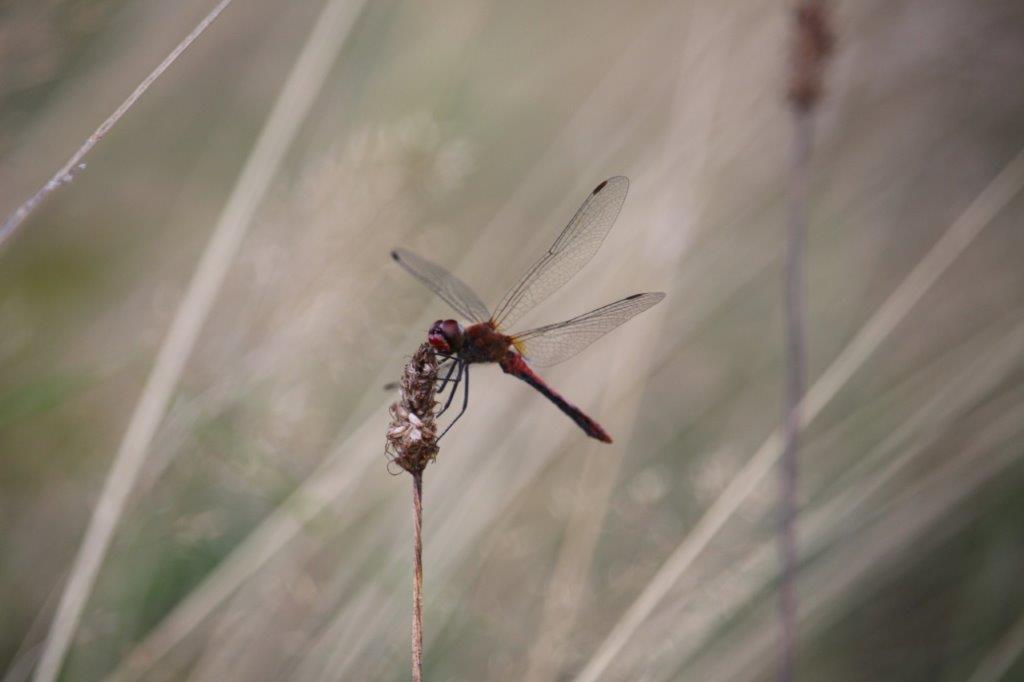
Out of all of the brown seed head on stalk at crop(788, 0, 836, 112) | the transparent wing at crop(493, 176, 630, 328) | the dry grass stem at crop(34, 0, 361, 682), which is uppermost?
the brown seed head on stalk at crop(788, 0, 836, 112)

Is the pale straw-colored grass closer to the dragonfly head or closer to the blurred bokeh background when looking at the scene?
the blurred bokeh background

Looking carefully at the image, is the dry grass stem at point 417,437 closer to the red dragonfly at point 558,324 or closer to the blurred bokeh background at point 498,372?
the red dragonfly at point 558,324

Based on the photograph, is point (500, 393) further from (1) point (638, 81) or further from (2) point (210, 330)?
(1) point (638, 81)

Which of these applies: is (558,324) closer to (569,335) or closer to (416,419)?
(569,335)

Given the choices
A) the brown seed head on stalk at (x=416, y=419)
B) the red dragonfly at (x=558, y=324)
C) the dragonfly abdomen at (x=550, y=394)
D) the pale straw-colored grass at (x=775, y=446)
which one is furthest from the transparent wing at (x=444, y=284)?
the pale straw-colored grass at (x=775, y=446)

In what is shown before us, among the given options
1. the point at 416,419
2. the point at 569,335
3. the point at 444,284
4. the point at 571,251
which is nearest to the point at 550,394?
the point at 569,335

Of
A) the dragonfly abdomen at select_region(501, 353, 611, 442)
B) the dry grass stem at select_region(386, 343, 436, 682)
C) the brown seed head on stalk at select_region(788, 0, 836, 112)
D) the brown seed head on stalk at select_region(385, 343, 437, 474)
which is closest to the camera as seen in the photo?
the dry grass stem at select_region(386, 343, 436, 682)

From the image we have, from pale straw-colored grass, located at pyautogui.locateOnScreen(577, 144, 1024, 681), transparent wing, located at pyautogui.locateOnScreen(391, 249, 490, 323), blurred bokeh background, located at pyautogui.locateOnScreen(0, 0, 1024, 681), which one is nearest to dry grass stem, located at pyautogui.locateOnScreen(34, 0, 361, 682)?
blurred bokeh background, located at pyautogui.locateOnScreen(0, 0, 1024, 681)
